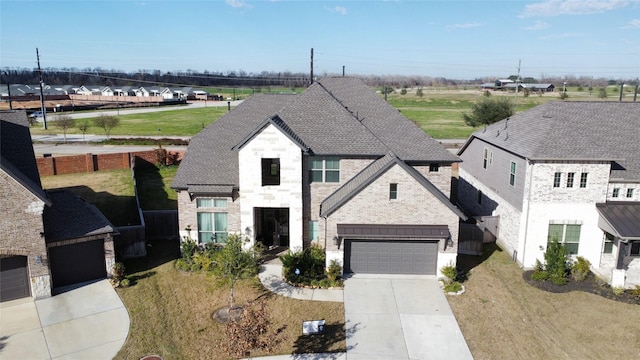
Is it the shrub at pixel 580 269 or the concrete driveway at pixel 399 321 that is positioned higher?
the shrub at pixel 580 269

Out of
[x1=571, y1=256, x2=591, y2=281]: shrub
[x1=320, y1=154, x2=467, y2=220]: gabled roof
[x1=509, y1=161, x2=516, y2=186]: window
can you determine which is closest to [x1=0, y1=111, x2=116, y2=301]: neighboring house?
[x1=320, y1=154, x2=467, y2=220]: gabled roof

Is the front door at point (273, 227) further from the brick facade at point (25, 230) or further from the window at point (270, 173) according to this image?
the brick facade at point (25, 230)

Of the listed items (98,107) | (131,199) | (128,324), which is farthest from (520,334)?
(98,107)

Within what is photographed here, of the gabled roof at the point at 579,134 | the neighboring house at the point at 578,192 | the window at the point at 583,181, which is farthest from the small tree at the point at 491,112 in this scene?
the window at the point at 583,181

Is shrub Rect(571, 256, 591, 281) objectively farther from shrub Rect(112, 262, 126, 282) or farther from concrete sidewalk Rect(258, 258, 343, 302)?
shrub Rect(112, 262, 126, 282)

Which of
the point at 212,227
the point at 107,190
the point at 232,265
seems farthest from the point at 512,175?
the point at 107,190

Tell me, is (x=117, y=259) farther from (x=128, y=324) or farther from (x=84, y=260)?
(x=128, y=324)

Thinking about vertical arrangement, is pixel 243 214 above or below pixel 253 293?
above
